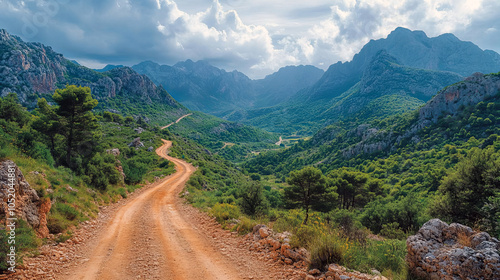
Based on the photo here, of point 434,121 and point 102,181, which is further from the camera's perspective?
point 434,121

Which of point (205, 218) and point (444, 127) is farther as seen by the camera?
point (444, 127)

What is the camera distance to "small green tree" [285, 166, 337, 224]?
79.0 ft

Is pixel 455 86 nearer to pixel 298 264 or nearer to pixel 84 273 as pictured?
pixel 298 264

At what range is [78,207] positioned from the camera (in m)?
12.8

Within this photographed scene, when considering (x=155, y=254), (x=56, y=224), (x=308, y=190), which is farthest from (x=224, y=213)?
(x=308, y=190)

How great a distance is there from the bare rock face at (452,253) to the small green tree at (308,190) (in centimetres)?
1695

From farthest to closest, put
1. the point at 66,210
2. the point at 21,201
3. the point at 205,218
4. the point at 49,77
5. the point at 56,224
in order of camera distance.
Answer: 1. the point at 49,77
2. the point at 205,218
3. the point at 66,210
4. the point at 56,224
5. the point at 21,201

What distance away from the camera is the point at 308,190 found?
79.2 feet

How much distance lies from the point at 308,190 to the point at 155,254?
60.9ft

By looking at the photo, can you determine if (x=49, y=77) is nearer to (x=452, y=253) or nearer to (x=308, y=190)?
(x=308, y=190)

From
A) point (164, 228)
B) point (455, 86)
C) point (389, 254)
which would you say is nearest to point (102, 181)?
point (164, 228)

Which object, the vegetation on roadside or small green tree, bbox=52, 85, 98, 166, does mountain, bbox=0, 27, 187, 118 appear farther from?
small green tree, bbox=52, 85, 98, 166

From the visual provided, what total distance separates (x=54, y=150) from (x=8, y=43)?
491 ft

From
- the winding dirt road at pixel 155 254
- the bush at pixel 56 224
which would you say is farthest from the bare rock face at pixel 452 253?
the bush at pixel 56 224
